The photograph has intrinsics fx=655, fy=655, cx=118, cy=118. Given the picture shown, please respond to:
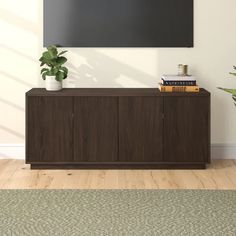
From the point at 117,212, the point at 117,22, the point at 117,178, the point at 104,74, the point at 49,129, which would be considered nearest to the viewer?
the point at 117,212

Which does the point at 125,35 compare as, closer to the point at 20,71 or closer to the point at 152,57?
the point at 152,57

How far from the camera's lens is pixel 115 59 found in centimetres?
598

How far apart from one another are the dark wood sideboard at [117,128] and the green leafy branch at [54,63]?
7.0 inches

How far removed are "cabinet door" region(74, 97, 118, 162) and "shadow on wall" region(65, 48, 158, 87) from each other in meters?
0.48

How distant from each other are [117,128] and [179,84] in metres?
0.66

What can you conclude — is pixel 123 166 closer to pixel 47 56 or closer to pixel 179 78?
pixel 179 78

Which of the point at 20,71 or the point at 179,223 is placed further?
the point at 20,71

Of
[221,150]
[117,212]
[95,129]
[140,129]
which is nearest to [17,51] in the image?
[95,129]

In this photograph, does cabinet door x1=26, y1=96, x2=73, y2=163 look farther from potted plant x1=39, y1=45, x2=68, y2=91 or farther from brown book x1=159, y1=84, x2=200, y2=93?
brown book x1=159, y1=84, x2=200, y2=93

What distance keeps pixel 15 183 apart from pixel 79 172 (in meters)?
0.65

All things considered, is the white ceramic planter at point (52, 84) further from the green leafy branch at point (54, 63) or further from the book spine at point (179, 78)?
the book spine at point (179, 78)

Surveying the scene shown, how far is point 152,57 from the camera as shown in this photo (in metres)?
5.98

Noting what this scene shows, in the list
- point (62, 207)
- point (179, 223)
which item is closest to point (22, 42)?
point (62, 207)

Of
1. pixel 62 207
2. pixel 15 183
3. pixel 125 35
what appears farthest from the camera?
pixel 125 35
